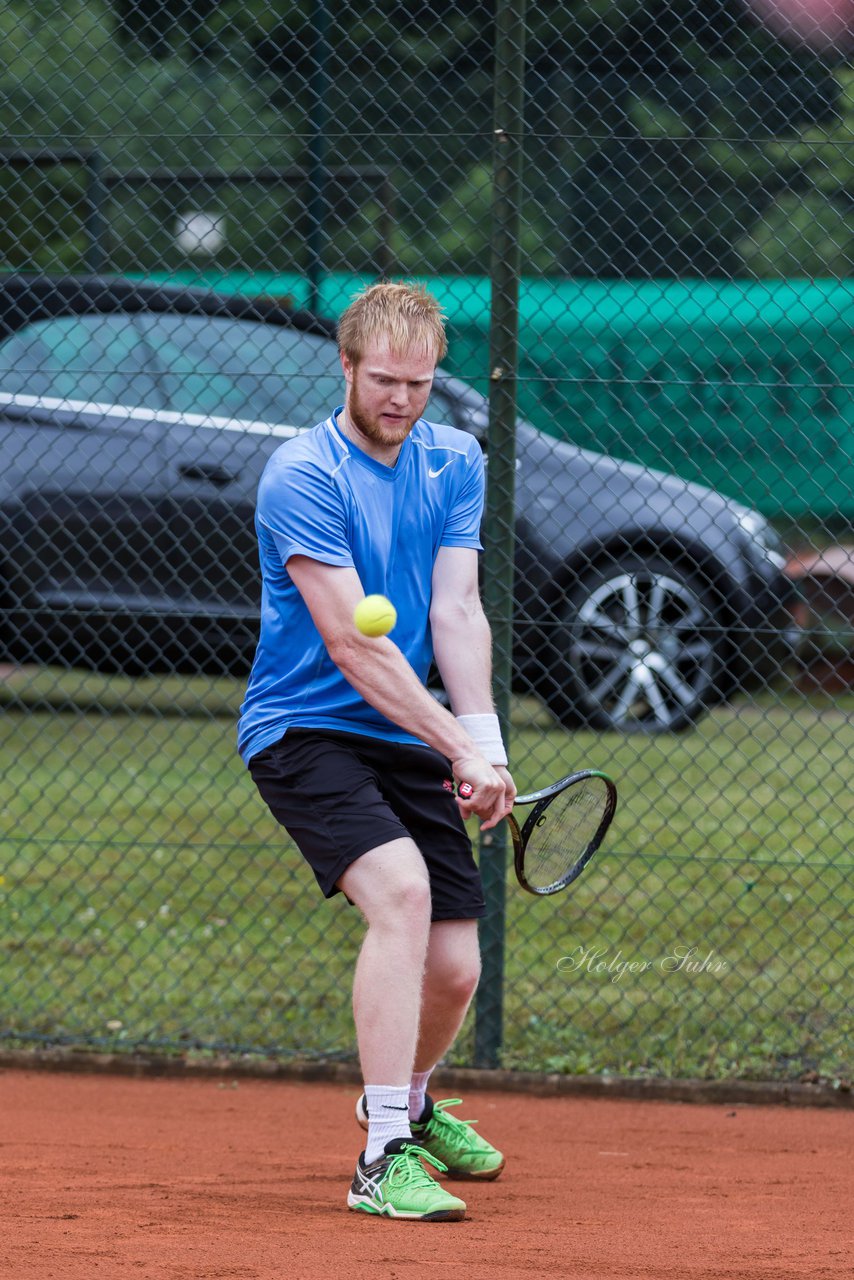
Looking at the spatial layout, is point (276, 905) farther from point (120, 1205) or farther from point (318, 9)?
point (318, 9)

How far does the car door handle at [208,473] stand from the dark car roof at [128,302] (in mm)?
929

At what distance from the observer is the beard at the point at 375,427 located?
3.41m

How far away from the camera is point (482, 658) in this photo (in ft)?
11.6

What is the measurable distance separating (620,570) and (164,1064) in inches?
110

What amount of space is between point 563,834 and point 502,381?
1.36 meters

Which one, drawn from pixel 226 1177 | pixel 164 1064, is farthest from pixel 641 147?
pixel 226 1177

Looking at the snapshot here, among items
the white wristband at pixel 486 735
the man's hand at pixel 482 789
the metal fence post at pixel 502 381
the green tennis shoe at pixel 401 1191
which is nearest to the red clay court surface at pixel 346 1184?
the green tennis shoe at pixel 401 1191

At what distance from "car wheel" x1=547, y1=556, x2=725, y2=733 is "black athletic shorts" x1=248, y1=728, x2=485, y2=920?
7.94 feet

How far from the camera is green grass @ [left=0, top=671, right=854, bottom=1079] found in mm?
4789

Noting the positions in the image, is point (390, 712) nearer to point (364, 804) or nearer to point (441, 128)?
point (364, 804)

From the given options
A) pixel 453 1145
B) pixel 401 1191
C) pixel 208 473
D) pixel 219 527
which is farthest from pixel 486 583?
pixel 208 473

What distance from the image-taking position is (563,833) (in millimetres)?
3777

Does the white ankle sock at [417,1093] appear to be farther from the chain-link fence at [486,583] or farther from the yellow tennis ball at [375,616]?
the yellow tennis ball at [375,616]

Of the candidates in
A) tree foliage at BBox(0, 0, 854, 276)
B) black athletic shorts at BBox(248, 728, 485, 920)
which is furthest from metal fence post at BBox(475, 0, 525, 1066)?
black athletic shorts at BBox(248, 728, 485, 920)
